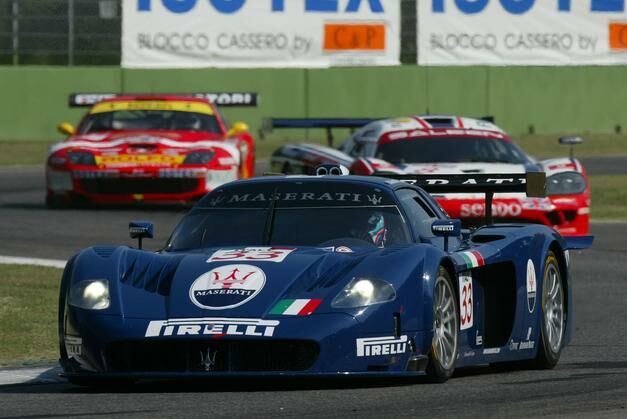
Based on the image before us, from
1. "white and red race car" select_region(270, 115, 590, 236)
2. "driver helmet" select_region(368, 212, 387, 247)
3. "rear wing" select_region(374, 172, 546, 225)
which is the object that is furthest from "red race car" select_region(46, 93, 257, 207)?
"driver helmet" select_region(368, 212, 387, 247)

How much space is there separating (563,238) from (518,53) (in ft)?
88.5

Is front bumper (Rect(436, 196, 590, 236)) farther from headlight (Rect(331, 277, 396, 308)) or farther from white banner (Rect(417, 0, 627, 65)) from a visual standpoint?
white banner (Rect(417, 0, 627, 65))

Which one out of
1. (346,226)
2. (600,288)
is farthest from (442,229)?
(600,288)

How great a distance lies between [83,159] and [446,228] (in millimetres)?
11393

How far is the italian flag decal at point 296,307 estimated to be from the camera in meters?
7.67

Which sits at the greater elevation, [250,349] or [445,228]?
[445,228]

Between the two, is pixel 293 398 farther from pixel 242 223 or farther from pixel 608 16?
pixel 608 16

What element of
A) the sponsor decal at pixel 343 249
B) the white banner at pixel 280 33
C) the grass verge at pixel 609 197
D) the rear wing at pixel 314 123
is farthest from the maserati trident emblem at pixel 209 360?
the white banner at pixel 280 33

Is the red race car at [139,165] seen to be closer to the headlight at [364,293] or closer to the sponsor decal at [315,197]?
the sponsor decal at [315,197]

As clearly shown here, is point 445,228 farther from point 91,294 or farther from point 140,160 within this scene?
point 140,160

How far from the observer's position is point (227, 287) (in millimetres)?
7836

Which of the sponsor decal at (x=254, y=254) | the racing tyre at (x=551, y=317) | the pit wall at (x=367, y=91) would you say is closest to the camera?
the sponsor decal at (x=254, y=254)

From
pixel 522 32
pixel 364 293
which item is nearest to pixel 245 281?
pixel 364 293

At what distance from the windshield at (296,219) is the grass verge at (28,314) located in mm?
1488
